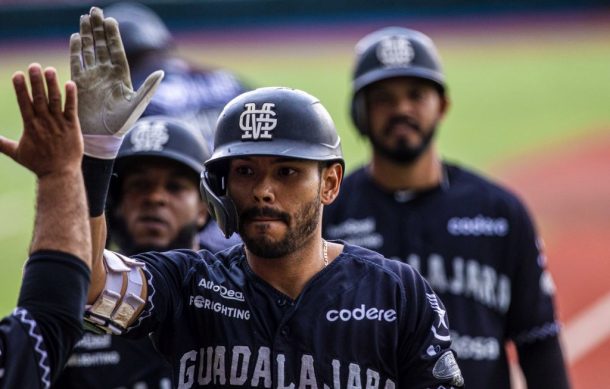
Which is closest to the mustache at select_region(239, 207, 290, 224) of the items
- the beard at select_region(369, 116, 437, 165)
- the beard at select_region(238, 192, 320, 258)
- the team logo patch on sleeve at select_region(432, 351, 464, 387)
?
the beard at select_region(238, 192, 320, 258)

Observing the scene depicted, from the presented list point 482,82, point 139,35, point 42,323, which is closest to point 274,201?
point 42,323

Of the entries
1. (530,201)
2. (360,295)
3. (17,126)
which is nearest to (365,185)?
(360,295)

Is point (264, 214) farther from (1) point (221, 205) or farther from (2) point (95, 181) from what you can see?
(2) point (95, 181)

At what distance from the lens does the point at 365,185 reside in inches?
256

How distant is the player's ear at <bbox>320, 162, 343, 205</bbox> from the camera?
4.34 metres

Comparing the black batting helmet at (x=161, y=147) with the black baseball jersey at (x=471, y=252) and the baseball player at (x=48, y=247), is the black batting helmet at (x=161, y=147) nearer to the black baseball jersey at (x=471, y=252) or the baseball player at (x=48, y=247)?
the black baseball jersey at (x=471, y=252)

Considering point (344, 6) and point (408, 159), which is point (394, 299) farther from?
point (344, 6)

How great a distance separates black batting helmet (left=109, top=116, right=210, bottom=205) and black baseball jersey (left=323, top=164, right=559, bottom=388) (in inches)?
32.8

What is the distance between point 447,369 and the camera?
412 centimetres

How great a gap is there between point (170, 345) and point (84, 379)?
152cm

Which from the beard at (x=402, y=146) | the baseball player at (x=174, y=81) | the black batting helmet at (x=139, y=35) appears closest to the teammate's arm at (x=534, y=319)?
the beard at (x=402, y=146)

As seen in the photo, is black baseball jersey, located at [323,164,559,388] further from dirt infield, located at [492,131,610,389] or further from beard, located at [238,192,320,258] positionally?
dirt infield, located at [492,131,610,389]

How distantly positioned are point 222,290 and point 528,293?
7.40 feet

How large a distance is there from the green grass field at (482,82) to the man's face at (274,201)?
1314 cm
